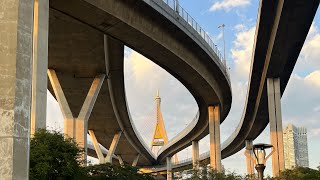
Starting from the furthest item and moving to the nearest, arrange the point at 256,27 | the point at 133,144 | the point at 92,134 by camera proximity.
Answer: the point at 133,144 < the point at 92,134 < the point at 256,27

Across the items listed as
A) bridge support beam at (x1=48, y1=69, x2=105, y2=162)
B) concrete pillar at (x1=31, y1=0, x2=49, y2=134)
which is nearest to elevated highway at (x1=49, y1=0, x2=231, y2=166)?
bridge support beam at (x1=48, y1=69, x2=105, y2=162)

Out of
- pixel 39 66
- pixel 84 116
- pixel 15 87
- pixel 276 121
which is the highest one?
pixel 39 66

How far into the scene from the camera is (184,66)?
118ft

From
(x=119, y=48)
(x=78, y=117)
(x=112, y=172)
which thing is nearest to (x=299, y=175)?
(x=112, y=172)

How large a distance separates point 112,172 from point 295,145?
89.5 m

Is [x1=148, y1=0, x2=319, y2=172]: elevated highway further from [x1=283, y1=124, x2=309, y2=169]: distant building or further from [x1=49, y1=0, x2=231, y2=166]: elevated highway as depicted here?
[x1=283, y1=124, x2=309, y2=169]: distant building

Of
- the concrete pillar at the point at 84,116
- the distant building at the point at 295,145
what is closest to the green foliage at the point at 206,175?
the concrete pillar at the point at 84,116

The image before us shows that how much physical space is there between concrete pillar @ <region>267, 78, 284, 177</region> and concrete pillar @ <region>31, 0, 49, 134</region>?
2689 centimetres

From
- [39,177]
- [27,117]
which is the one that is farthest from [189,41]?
[27,117]

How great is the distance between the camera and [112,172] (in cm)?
3028

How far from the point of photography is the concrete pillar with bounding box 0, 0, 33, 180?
1390 cm

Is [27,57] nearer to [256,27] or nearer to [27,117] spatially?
[27,117]

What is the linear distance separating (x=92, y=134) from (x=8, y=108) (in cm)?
5562

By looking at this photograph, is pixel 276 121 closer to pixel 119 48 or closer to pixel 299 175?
pixel 299 175
